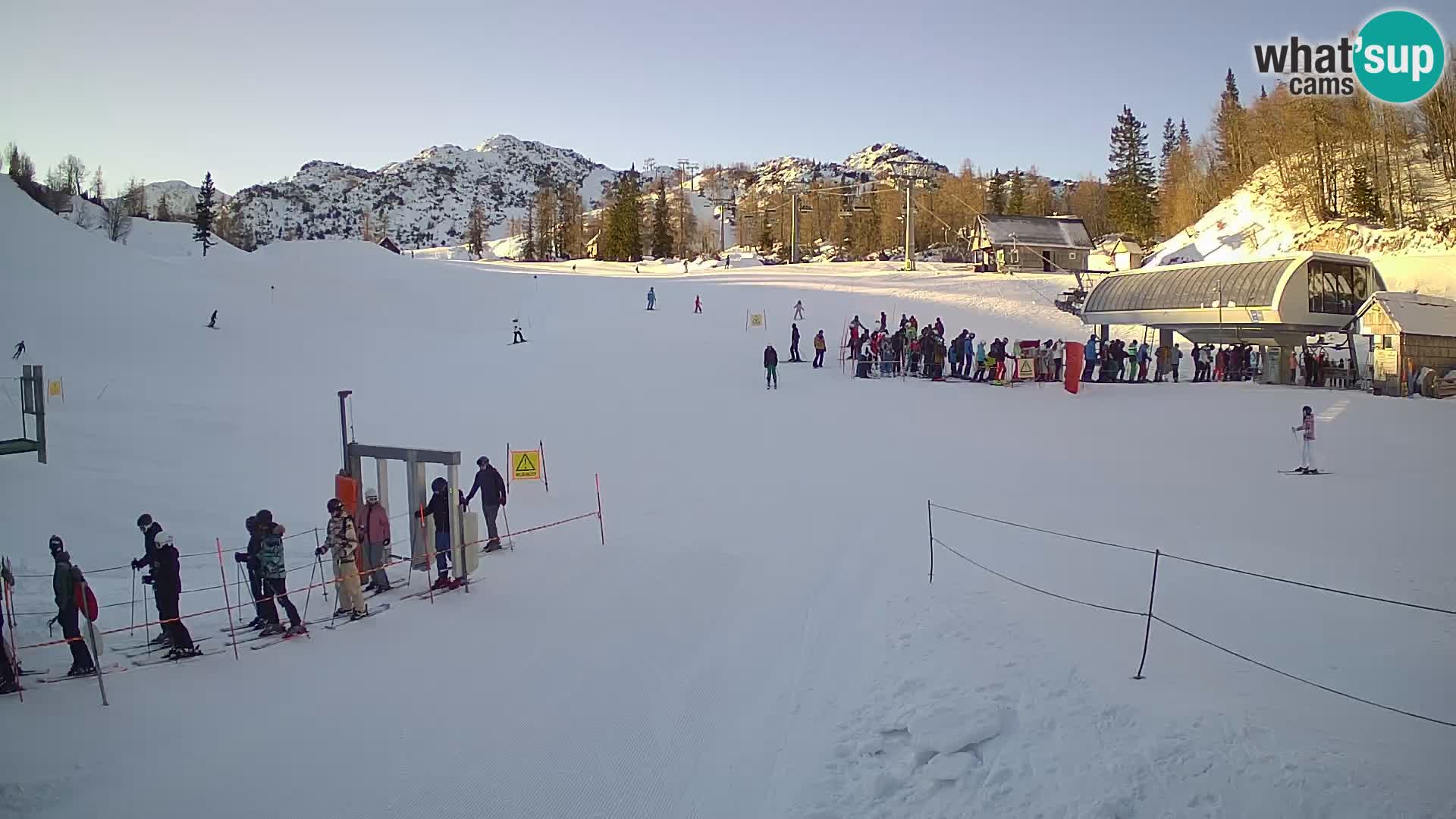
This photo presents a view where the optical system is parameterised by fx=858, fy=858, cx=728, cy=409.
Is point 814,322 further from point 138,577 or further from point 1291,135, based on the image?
point 1291,135

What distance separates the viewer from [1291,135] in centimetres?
6322

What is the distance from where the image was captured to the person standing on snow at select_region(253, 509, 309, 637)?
10.4 metres

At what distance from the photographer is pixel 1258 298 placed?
3056 cm

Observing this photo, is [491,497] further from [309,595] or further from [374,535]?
[309,595]

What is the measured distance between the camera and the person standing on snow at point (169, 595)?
31.6 ft

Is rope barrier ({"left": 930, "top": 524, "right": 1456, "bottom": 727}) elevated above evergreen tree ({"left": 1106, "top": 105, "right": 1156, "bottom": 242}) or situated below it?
below

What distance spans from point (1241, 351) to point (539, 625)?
29.4 meters

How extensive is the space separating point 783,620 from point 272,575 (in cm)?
627

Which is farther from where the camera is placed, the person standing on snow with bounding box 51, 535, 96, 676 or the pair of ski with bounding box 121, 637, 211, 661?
the pair of ski with bounding box 121, 637, 211, 661

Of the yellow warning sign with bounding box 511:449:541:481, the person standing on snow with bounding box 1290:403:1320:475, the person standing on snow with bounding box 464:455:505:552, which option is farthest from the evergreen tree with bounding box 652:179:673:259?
the person standing on snow with bounding box 464:455:505:552

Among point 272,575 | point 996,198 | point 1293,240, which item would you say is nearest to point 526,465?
point 272,575

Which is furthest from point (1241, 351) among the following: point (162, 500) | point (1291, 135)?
point (1291, 135)

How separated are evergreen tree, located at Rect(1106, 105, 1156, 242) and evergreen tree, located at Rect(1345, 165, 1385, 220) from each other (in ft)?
105

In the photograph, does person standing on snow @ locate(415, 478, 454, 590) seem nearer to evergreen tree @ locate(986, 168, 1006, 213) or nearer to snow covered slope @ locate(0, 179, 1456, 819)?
snow covered slope @ locate(0, 179, 1456, 819)
